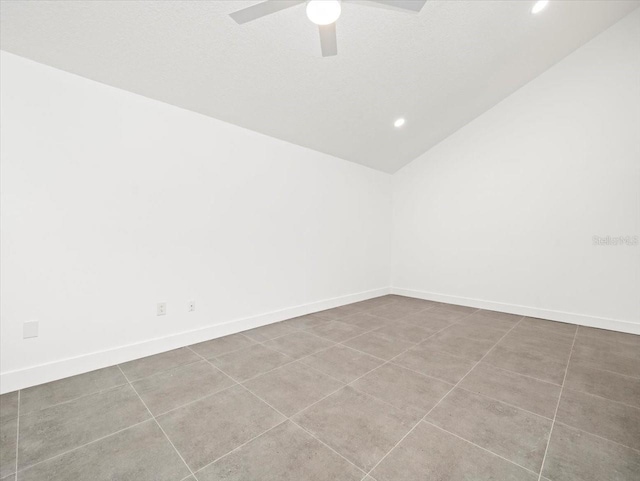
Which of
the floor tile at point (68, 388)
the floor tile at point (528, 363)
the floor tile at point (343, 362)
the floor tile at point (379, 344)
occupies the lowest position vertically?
the floor tile at point (68, 388)

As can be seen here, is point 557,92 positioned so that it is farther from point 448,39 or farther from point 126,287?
point 126,287

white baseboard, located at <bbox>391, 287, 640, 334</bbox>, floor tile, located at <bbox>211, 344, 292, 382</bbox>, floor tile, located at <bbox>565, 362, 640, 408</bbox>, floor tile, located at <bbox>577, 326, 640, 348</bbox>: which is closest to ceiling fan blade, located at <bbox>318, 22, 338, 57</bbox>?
floor tile, located at <bbox>211, 344, 292, 382</bbox>

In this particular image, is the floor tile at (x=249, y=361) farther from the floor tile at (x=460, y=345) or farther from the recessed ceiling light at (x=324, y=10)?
the recessed ceiling light at (x=324, y=10)

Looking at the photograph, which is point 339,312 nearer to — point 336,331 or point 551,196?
point 336,331

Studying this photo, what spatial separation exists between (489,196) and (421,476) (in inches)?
161

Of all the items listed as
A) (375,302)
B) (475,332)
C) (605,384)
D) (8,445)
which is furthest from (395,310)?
(8,445)

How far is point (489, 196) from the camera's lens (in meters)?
4.23

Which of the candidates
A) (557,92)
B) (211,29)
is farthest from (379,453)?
(557,92)

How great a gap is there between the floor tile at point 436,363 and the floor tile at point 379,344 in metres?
0.10

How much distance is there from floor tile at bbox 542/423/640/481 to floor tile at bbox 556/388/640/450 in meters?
0.09

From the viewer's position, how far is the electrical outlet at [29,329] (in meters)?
2.00

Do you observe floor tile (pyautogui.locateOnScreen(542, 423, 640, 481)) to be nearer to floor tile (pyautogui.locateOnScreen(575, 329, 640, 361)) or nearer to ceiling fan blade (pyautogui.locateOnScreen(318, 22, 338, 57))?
floor tile (pyautogui.locateOnScreen(575, 329, 640, 361))

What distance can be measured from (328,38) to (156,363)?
9.66 ft

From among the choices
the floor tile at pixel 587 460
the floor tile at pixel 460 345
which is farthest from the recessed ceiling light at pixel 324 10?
the floor tile at pixel 460 345
